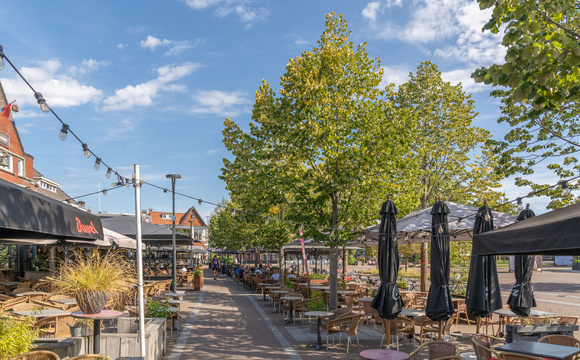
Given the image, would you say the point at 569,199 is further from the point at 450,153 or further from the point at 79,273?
the point at 79,273

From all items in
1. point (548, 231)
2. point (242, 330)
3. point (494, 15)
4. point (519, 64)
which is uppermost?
point (494, 15)

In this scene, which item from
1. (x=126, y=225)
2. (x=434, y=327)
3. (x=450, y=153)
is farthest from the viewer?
(x=450, y=153)

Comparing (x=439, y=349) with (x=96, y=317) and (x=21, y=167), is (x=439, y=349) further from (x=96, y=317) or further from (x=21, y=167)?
(x=21, y=167)

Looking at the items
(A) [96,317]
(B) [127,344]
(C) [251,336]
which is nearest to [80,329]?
(B) [127,344]

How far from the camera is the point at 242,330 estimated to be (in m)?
12.8

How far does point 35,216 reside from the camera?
4.75 m

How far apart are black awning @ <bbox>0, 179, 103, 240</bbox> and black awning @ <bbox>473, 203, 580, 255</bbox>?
521 cm

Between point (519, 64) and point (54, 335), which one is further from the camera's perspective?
point (54, 335)

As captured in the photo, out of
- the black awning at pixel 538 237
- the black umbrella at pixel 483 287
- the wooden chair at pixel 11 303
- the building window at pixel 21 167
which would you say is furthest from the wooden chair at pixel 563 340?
the building window at pixel 21 167

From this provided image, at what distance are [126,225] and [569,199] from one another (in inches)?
621

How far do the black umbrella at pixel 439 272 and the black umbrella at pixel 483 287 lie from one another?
0.46 m

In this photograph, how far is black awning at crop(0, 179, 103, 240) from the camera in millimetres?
4230

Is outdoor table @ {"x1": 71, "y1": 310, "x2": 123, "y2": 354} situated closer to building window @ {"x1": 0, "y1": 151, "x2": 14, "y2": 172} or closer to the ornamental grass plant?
the ornamental grass plant

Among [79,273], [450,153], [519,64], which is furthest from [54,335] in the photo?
[450,153]
